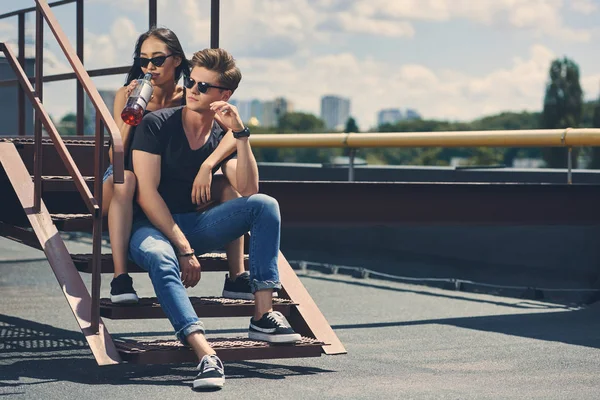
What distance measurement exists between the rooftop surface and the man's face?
1.44 m

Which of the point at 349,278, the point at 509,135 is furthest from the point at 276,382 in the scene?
the point at 349,278

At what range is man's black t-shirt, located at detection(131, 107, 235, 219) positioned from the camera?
6371mm

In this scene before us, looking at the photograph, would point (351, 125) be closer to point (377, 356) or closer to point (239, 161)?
point (377, 356)

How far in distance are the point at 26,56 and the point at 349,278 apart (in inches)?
175

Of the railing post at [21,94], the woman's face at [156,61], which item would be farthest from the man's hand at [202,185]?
the railing post at [21,94]

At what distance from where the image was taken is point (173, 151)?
6.47m

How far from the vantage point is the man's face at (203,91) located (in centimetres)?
643

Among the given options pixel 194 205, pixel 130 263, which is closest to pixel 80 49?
pixel 194 205

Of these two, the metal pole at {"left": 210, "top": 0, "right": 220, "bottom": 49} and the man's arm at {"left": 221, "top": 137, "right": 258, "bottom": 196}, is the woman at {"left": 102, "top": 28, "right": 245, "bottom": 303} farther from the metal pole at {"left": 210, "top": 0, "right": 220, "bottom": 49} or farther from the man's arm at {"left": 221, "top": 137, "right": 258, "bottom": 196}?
the metal pole at {"left": 210, "top": 0, "right": 220, "bottom": 49}

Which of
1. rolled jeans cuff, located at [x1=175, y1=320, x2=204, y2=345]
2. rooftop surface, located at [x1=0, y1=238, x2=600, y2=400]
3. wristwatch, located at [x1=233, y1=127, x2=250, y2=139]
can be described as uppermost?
wristwatch, located at [x1=233, y1=127, x2=250, y2=139]

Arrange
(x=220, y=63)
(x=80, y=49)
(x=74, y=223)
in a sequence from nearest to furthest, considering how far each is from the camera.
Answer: (x=220, y=63), (x=74, y=223), (x=80, y=49)

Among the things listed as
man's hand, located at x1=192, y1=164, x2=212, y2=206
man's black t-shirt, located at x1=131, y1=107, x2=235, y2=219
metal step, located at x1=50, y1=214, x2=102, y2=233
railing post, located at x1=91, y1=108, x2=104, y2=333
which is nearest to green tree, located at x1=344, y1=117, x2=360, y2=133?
metal step, located at x1=50, y1=214, x2=102, y2=233

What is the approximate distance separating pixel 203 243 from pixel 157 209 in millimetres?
365

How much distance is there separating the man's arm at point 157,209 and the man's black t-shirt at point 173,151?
0.07 metres
